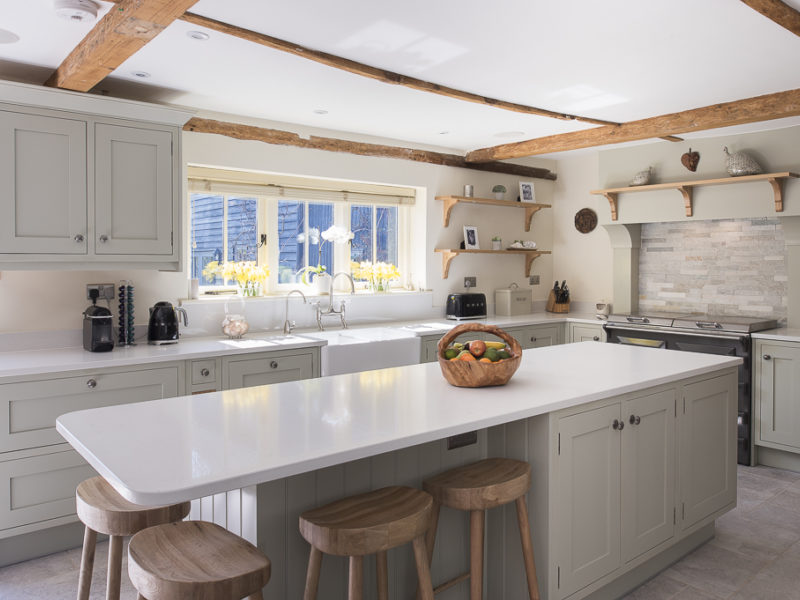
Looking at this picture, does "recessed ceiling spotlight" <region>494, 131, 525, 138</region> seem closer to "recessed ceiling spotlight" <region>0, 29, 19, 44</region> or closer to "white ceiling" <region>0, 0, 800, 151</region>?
"white ceiling" <region>0, 0, 800, 151</region>

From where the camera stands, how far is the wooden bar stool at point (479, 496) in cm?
203

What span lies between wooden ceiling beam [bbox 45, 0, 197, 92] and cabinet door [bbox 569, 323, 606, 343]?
13.2 ft

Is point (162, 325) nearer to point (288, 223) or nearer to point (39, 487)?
point (39, 487)

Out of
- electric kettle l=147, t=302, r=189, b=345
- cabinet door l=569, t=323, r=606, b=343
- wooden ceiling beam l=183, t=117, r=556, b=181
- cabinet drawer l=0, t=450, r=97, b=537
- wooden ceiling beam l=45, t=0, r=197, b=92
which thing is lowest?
cabinet drawer l=0, t=450, r=97, b=537

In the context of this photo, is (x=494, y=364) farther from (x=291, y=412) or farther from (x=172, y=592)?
(x=172, y=592)

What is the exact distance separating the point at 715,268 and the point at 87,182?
4.65 metres

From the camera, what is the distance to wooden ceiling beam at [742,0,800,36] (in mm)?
2414

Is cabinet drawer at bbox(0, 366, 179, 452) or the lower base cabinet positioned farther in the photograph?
cabinet drawer at bbox(0, 366, 179, 452)

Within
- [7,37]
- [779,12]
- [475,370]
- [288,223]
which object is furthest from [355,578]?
[288,223]

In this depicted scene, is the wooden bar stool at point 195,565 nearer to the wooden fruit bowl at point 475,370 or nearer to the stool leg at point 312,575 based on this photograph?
the stool leg at point 312,575

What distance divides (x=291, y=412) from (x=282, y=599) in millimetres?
560

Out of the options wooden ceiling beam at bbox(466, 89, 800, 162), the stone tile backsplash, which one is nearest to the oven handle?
the stone tile backsplash

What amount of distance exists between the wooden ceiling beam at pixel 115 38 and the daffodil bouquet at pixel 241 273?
4.94 ft

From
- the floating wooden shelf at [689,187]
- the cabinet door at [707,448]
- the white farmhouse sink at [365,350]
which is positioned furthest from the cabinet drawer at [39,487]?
the floating wooden shelf at [689,187]
